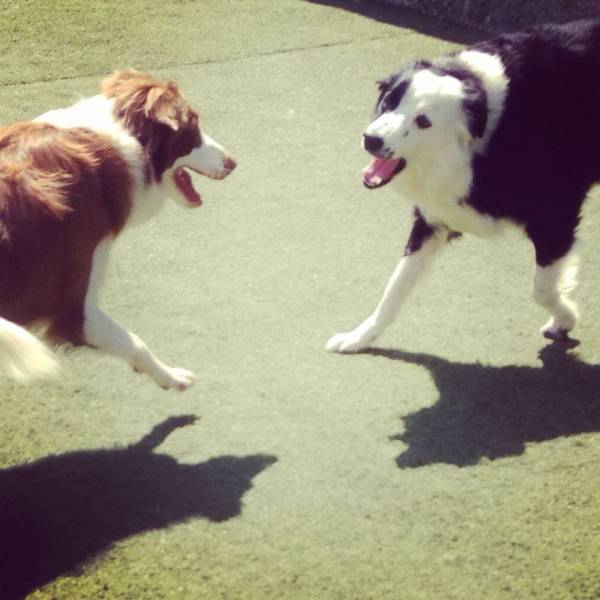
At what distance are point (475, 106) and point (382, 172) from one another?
363mm

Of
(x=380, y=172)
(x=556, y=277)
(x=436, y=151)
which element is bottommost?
(x=556, y=277)

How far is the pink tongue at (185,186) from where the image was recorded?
127 inches

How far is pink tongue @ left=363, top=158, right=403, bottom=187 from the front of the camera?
3.20 m

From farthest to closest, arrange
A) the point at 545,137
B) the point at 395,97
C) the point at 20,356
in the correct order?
1. the point at 545,137
2. the point at 395,97
3. the point at 20,356

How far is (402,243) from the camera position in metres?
4.09

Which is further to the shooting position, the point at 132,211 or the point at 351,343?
the point at 351,343

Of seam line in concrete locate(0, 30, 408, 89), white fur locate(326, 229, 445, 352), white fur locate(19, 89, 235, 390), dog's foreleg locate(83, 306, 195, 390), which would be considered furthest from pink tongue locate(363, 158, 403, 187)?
seam line in concrete locate(0, 30, 408, 89)

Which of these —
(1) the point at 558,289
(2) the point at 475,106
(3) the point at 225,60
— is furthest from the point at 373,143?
(3) the point at 225,60

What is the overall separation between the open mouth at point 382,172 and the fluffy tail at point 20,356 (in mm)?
1278

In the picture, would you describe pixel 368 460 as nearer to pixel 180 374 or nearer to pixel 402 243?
pixel 180 374

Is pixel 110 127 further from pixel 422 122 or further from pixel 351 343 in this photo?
pixel 351 343

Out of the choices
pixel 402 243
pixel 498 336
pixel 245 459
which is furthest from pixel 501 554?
pixel 402 243

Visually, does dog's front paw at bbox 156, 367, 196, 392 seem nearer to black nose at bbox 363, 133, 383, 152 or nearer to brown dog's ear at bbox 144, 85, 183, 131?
brown dog's ear at bbox 144, 85, 183, 131

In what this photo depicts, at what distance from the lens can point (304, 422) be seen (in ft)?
10.3
